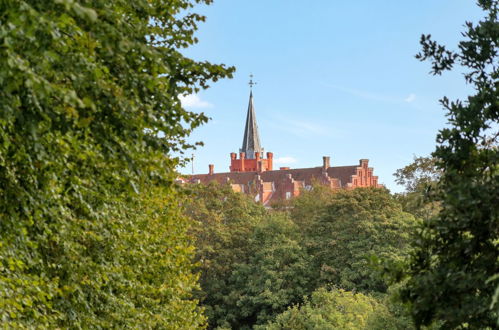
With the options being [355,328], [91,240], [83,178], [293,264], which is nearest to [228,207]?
[293,264]

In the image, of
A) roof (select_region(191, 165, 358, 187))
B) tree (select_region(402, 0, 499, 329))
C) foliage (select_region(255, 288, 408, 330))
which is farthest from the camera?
roof (select_region(191, 165, 358, 187))

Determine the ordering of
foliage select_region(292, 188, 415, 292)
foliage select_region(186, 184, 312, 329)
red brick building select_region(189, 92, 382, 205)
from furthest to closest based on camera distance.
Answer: red brick building select_region(189, 92, 382, 205) < foliage select_region(186, 184, 312, 329) < foliage select_region(292, 188, 415, 292)

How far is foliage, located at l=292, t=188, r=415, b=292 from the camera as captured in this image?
43.8 metres

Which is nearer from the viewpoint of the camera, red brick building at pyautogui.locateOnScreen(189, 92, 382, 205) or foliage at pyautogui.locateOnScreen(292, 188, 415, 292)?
foliage at pyautogui.locateOnScreen(292, 188, 415, 292)

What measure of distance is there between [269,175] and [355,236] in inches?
2699

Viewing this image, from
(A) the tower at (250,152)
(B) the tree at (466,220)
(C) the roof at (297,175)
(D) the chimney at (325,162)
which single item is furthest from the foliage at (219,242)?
(A) the tower at (250,152)

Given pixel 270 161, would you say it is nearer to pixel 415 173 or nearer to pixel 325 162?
pixel 325 162

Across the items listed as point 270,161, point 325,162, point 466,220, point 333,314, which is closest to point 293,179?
point 325,162

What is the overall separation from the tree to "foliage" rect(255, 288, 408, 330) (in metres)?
26.4

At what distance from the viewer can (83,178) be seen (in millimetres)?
9727

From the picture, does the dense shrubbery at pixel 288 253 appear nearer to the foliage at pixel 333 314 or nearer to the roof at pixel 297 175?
the foliage at pixel 333 314

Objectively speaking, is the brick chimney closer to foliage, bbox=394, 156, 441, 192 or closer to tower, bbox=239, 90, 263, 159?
Answer: tower, bbox=239, 90, 263, 159

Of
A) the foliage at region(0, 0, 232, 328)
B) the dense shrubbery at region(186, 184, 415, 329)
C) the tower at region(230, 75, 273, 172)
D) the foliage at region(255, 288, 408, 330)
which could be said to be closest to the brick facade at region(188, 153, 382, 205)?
the tower at region(230, 75, 273, 172)

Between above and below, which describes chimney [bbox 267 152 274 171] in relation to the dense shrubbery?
above
